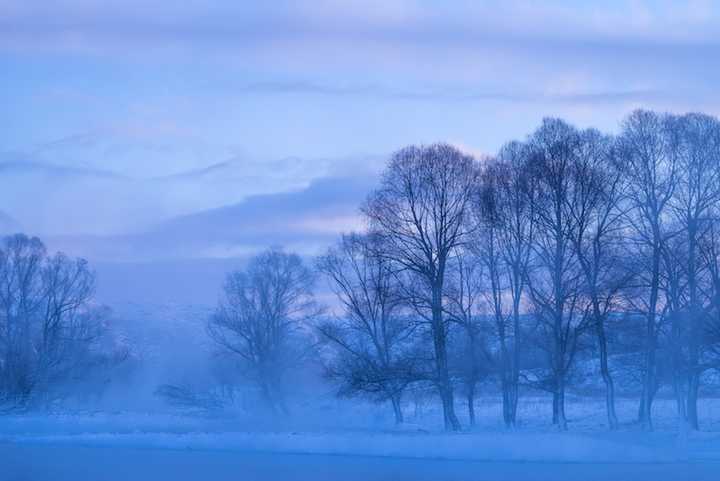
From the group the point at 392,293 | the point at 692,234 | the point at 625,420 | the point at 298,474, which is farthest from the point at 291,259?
the point at 298,474

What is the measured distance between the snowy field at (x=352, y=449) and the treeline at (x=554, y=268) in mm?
2097

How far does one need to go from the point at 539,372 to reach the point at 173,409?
62.8 ft

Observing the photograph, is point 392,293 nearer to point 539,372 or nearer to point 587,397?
point 539,372

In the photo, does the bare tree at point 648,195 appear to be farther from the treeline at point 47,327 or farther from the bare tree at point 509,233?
the treeline at point 47,327

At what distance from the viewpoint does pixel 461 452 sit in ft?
87.4

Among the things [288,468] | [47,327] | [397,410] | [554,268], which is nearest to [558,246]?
[554,268]

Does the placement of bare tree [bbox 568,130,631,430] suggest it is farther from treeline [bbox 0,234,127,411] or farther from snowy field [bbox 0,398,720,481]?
treeline [bbox 0,234,127,411]

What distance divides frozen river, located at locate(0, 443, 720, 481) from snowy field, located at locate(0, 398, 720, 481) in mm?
27

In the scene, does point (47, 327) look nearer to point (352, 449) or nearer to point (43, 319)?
point (43, 319)

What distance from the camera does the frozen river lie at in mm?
19844

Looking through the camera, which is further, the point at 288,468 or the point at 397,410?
the point at 397,410

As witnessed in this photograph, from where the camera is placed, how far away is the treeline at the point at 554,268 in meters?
30.3

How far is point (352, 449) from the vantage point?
27.9 metres

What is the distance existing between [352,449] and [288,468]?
5981 mm
